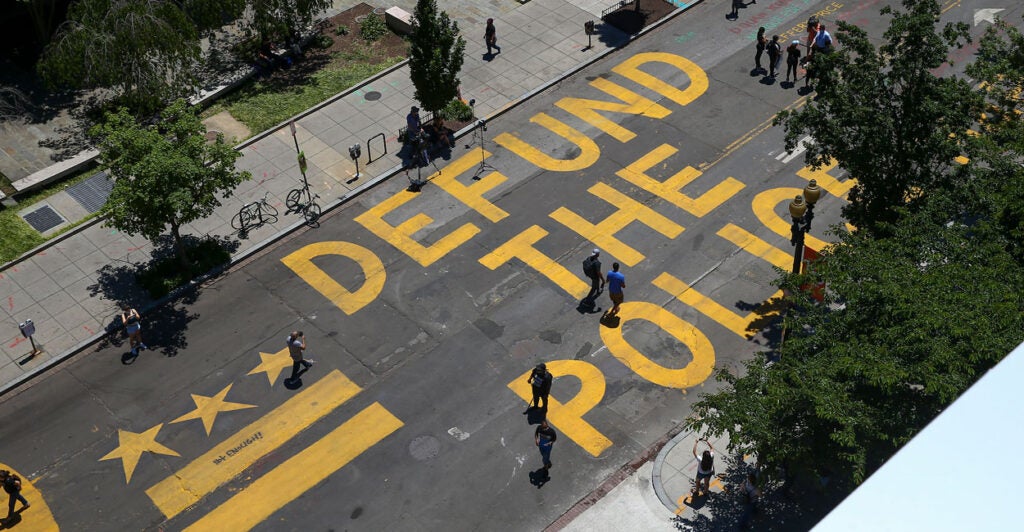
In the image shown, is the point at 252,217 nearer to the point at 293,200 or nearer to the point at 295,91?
the point at 293,200

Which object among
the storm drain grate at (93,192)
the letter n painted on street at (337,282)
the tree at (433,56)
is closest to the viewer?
the letter n painted on street at (337,282)

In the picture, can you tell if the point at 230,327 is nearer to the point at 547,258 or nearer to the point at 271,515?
the point at 271,515

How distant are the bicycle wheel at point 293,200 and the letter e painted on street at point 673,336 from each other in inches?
418

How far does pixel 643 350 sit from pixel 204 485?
11.5 metres

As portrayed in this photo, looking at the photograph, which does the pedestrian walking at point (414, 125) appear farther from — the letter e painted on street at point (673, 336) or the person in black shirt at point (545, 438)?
the person in black shirt at point (545, 438)

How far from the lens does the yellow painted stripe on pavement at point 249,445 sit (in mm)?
25094

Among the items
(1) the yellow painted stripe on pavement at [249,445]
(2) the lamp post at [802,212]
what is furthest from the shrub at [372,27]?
(2) the lamp post at [802,212]

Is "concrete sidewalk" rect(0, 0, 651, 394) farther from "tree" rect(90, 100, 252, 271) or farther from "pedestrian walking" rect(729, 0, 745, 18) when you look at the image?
"pedestrian walking" rect(729, 0, 745, 18)

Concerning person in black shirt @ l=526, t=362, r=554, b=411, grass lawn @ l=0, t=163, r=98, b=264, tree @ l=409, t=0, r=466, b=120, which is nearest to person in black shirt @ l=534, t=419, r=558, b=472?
person in black shirt @ l=526, t=362, r=554, b=411

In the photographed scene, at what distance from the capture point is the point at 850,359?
64.0ft

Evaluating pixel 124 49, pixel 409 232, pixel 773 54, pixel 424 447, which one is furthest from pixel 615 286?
pixel 124 49

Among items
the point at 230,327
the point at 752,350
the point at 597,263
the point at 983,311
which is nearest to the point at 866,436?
the point at 983,311

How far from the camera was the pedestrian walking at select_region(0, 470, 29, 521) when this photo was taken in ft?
78.5

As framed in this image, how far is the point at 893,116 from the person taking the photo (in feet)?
84.2
